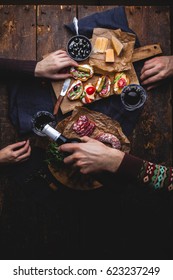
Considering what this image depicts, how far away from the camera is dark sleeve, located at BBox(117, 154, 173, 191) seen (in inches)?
77.3

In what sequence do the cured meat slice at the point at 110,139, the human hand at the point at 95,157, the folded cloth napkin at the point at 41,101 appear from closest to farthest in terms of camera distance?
the human hand at the point at 95,157
the cured meat slice at the point at 110,139
the folded cloth napkin at the point at 41,101

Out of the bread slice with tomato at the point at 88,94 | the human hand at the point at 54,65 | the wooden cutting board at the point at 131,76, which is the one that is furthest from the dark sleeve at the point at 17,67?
the bread slice with tomato at the point at 88,94

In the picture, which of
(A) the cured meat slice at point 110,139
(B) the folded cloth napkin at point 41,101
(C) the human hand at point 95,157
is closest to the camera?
(C) the human hand at point 95,157

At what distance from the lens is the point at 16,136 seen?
2305mm

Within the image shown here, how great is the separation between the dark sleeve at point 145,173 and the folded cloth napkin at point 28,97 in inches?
22.9

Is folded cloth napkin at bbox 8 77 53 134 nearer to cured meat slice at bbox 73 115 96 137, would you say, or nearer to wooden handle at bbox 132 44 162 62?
cured meat slice at bbox 73 115 96 137

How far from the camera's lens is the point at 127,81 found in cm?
226

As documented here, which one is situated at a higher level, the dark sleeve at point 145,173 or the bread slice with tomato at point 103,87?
the bread slice with tomato at point 103,87

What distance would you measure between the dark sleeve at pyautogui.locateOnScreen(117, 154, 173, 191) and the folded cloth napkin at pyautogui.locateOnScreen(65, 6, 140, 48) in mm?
740

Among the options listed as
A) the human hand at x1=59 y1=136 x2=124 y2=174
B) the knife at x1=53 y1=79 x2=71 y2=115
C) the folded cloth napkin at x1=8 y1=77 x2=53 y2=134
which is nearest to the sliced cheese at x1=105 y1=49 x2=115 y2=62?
the knife at x1=53 y1=79 x2=71 y2=115

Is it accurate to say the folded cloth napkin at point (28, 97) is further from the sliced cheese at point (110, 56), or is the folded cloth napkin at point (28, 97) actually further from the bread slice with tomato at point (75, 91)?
the sliced cheese at point (110, 56)

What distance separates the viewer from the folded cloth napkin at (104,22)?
2.30 meters

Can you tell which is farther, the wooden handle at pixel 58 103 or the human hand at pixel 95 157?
Result: the wooden handle at pixel 58 103

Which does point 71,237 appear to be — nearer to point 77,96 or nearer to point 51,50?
point 77,96
